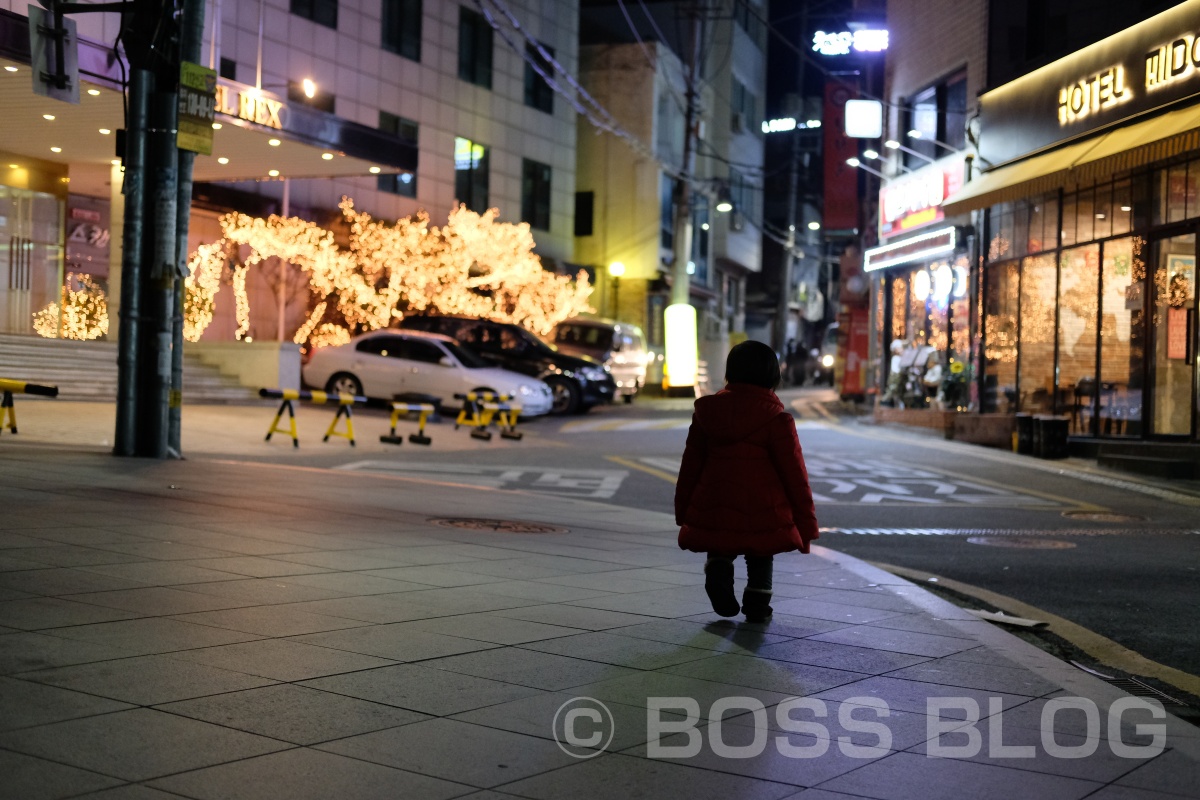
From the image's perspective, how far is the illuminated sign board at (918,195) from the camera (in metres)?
28.0

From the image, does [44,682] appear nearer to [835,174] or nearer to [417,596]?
[417,596]

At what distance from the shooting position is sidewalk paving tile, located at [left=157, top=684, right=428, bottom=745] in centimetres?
446

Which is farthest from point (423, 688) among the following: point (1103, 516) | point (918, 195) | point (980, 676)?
point (918, 195)

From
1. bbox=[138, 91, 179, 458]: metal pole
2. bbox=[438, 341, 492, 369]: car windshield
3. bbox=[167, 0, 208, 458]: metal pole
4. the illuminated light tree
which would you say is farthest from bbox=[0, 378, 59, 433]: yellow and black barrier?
the illuminated light tree

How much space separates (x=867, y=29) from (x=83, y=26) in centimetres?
2103

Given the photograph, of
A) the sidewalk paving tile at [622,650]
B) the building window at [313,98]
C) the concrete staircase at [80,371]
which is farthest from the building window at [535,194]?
the sidewalk paving tile at [622,650]

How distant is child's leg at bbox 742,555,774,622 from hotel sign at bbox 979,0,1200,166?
14677 millimetres

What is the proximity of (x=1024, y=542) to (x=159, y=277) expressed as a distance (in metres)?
9.29

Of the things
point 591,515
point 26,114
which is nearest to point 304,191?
point 26,114

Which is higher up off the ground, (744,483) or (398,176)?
(398,176)

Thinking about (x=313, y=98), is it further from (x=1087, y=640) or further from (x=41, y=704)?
(x=41, y=704)

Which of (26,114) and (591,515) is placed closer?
(591,515)

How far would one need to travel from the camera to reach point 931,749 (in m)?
4.58

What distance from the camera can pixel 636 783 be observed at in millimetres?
4090
